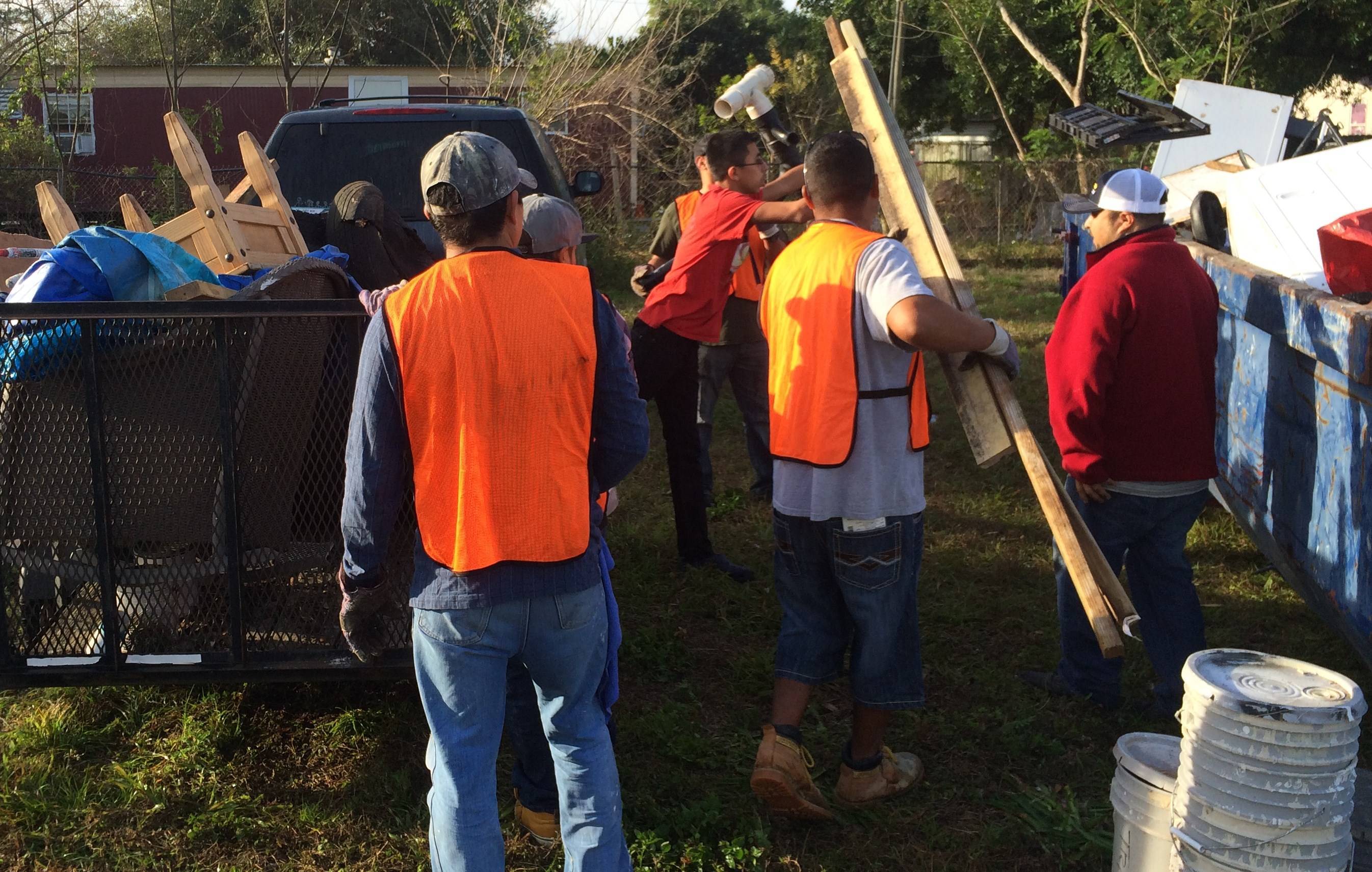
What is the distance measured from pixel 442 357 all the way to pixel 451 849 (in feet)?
3.47

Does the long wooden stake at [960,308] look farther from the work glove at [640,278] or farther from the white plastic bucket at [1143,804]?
the work glove at [640,278]

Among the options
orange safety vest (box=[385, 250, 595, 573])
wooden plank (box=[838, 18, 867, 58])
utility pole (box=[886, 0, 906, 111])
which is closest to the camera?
orange safety vest (box=[385, 250, 595, 573])

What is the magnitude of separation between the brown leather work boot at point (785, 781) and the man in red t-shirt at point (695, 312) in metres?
1.94

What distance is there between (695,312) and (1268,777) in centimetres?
316

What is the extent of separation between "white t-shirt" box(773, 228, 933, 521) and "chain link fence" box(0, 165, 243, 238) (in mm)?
11564

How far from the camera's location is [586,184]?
6.99 m

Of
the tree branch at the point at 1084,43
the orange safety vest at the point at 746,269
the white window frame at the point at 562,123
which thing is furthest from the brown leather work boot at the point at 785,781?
the tree branch at the point at 1084,43

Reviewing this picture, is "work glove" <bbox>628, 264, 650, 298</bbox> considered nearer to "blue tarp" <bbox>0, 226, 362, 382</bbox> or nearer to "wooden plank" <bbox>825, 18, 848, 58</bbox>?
"wooden plank" <bbox>825, 18, 848, 58</bbox>

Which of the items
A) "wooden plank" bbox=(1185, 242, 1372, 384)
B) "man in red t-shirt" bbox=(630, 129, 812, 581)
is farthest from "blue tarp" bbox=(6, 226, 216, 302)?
Answer: "wooden plank" bbox=(1185, 242, 1372, 384)

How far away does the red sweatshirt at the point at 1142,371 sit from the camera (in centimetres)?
385

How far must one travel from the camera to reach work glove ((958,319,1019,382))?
128 inches

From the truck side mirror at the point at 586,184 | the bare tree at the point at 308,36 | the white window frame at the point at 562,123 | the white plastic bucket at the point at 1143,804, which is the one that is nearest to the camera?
the white plastic bucket at the point at 1143,804

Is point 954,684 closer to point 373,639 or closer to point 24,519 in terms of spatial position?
point 373,639

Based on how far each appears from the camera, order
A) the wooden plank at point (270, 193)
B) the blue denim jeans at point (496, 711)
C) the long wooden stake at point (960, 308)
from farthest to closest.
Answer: the wooden plank at point (270, 193) < the long wooden stake at point (960, 308) < the blue denim jeans at point (496, 711)
